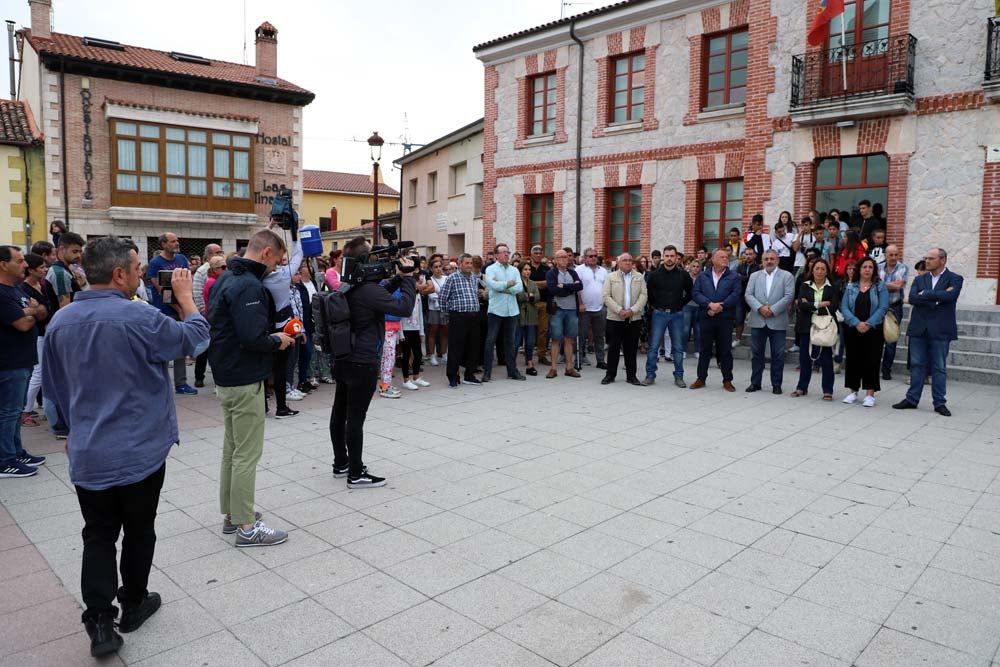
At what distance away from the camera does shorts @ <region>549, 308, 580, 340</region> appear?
10.9 m

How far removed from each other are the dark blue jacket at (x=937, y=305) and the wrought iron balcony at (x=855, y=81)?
255 inches

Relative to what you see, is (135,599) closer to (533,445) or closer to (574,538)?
(574,538)

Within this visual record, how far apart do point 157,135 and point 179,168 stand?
47.3 inches

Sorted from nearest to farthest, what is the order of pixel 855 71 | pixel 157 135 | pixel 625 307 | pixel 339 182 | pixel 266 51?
pixel 625 307
pixel 855 71
pixel 157 135
pixel 266 51
pixel 339 182

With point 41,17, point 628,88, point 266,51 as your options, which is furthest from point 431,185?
point 41,17

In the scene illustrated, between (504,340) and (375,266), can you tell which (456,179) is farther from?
(375,266)

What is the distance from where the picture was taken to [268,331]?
4.14 m

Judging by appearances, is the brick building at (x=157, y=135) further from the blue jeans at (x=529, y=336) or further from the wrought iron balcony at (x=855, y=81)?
the wrought iron balcony at (x=855, y=81)

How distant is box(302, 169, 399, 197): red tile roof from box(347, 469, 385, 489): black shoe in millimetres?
41947

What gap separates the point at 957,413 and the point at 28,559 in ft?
30.3

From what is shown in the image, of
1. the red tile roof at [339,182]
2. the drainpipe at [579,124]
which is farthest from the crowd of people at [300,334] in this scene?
the red tile roof at [339,182]

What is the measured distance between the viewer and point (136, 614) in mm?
3271

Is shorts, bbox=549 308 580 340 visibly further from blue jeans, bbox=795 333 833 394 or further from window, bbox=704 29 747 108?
window, bbox=704 29 747 108

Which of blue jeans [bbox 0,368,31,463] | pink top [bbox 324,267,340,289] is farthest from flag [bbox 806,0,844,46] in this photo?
blue jeans [bbox 0,368,31,463]
